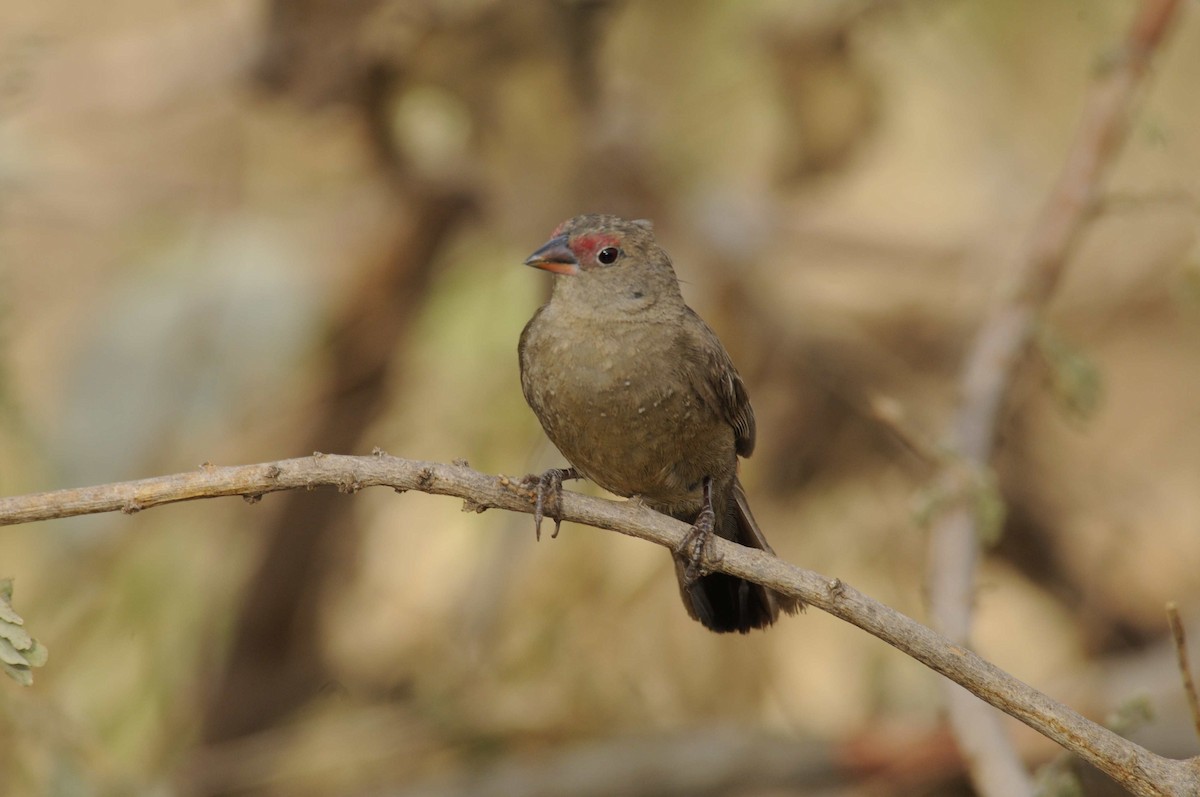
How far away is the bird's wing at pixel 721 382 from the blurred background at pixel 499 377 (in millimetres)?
1269

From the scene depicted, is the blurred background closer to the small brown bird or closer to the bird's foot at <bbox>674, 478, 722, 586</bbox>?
the small brown bird

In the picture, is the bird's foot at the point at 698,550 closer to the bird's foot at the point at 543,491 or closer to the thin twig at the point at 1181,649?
the bird's foot at the point at 543,491

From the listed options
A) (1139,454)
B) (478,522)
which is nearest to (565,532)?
(478,522)

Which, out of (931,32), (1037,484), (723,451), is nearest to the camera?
(723,451)

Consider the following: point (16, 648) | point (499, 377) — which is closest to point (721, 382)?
point (16, 648)

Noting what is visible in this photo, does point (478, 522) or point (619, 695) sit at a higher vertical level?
point (478, 522)

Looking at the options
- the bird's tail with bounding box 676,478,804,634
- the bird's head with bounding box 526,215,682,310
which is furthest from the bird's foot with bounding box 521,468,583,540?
the bird's head with bounding box 526,215,682,310

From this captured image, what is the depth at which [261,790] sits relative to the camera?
17.5 ft

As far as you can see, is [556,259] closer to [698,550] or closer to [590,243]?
[590,243]

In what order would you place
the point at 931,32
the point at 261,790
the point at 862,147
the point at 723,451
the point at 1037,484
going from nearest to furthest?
the point at 723,451
the point at 261,790
the point at 862,147
the point at 1037,484
the point at 931,32

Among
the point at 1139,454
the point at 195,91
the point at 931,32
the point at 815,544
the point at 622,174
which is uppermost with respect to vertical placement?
the point at 931,32

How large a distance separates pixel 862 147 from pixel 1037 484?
1654 millimetres

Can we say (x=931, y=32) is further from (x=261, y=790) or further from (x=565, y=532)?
(x=261, y=790)

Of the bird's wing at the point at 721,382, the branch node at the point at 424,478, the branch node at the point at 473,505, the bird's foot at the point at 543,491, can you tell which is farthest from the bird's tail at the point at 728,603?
the branch node at the point at 424,478
